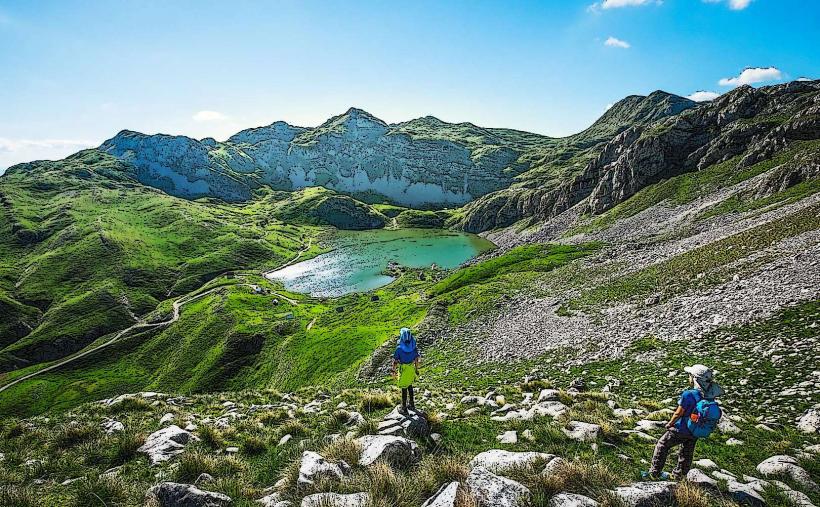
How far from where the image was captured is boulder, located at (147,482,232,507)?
27.5 feet

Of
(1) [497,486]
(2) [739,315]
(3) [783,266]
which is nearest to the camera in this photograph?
(1) [497,486]

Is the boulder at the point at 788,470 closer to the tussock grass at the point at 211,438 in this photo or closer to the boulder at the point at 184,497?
the boulder at the point at 184,497

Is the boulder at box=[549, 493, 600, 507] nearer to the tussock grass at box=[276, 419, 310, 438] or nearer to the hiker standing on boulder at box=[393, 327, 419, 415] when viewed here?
the hiker standing on boulder at box=[393, 327, 419, 415]

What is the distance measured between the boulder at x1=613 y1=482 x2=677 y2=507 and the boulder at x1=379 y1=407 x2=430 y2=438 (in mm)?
6501

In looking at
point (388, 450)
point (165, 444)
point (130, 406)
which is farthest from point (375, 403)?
point (130, 406)

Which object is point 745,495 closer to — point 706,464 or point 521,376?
point 706,464

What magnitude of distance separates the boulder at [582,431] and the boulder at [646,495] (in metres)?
4.39

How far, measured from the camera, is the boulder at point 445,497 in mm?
7141

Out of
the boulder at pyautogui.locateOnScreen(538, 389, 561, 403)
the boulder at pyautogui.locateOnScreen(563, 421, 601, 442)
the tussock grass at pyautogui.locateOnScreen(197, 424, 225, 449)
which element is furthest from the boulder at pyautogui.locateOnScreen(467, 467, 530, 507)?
the boulder at pyautogui.locateOnScreen(538, 389, 561, 403)

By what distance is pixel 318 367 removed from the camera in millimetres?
53719

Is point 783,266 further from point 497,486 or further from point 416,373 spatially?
point 497,486

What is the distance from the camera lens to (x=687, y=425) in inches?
374

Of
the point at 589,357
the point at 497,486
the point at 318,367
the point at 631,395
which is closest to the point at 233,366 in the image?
the point at 318,367

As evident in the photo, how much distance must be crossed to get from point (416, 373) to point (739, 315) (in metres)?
20.5
